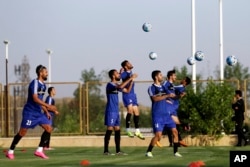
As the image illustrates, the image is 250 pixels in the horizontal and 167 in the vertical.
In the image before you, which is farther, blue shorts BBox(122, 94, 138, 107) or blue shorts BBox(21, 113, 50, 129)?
blue shorts BBox(122, 94, 138, 107)

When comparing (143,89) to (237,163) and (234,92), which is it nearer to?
(234,92)

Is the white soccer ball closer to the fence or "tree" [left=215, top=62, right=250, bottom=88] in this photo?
the fence

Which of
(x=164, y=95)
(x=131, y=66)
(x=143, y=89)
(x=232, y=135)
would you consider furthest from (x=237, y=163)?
(x=143, y=89)

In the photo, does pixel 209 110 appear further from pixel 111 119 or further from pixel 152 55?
pixel 111 119

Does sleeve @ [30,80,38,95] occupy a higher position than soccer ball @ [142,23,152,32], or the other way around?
soccer ball @ [142,23,152,32]

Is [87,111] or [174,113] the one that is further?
[87,111]

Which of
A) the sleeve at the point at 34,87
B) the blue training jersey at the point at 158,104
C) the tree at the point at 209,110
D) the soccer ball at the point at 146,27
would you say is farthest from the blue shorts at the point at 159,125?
the tree at the point at 209,110

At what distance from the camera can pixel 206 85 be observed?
103ft

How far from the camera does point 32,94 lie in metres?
19.5

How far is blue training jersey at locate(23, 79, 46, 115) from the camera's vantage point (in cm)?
1959

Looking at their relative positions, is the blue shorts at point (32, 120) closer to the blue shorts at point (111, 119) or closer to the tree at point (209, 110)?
the blue shorts at point (111, 119)

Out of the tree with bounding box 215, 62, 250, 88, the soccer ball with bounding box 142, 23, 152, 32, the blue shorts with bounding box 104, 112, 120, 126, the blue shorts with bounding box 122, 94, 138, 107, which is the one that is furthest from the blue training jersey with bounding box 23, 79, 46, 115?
the tree with bounding box 215, 62, 250, 88

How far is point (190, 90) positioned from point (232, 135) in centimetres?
225

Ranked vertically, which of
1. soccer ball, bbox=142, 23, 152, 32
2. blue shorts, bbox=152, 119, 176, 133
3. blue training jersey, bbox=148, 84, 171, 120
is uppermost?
soccer ball, bbox=142, 23, 152, 32
